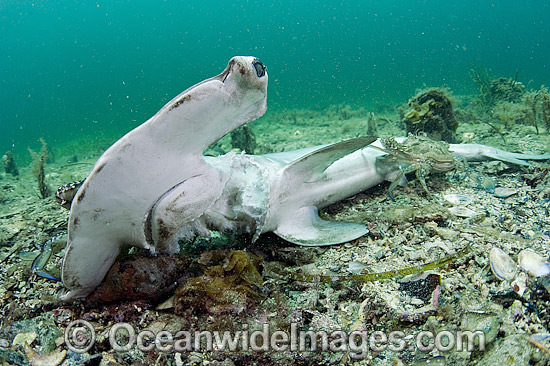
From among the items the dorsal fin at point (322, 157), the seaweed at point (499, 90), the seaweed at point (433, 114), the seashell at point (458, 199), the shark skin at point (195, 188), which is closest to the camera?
the shark skin at point (195, 188)

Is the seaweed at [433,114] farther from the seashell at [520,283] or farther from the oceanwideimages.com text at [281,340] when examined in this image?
the oceanwideimages.com text at [281,340]

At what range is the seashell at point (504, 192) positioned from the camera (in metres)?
3.43

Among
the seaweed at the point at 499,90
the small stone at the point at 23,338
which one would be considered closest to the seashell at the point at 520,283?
the small stone at the point at 23,338

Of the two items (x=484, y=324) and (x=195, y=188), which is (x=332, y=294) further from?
(x=195, y=188)

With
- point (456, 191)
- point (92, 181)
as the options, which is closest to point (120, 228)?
point (92, 181)

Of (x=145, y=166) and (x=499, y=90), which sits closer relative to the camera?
(x=145, y=166)

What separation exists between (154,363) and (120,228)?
0.90 metres

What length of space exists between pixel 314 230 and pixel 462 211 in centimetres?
164

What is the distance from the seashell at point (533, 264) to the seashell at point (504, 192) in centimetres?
142

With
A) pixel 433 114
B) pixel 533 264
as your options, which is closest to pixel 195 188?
pixel 533 264

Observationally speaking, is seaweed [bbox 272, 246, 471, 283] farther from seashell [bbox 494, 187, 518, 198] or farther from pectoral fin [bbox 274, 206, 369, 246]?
seashell [bbox 494, 187, 518, 198]

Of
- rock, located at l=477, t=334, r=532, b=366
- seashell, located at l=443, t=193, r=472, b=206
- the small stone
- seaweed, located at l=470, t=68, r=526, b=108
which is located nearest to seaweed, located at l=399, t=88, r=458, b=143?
seashell, located at l=443, t=193, r=472, b=206

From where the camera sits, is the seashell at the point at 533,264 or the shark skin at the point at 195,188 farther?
the seashell at the point at 533,264

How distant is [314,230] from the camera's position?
2902mm
